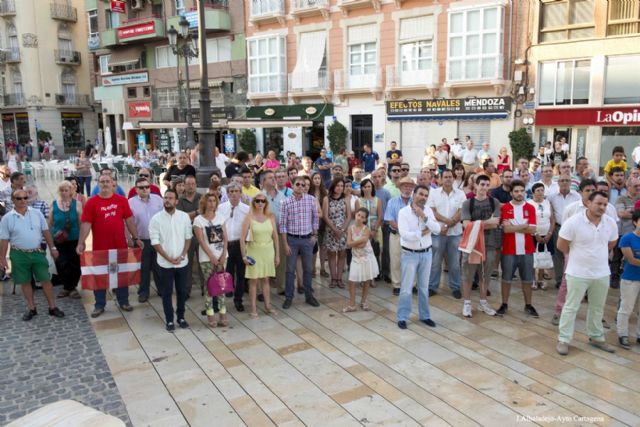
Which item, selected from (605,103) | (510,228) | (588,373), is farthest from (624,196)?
(605,103)

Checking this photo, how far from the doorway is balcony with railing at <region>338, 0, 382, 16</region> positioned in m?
5.04

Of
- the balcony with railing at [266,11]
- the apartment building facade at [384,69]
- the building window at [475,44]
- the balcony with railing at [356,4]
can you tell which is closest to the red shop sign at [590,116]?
the apartment building facade at [384,69]

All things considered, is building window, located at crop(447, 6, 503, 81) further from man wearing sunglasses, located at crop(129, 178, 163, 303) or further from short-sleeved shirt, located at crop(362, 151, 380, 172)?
man wearing sunglasses, located at crop(129, 178, 163, 303)

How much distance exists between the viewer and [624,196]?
7312 millimetres

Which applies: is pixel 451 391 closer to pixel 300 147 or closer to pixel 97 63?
pixel 300 147

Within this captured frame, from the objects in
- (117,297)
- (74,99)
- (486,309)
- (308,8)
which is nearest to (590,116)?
(308,8)

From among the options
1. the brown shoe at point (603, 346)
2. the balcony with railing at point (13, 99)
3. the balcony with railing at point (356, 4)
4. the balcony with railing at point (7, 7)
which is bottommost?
the brown shoe at point (603, 346)

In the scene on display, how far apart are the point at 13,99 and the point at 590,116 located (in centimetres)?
4069

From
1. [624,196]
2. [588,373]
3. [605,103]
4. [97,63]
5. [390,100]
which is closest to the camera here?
[588,373]

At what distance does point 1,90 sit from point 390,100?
33724mm

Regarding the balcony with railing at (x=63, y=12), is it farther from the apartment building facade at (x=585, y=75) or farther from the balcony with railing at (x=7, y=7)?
the apartment building facade at (x=585, y=75)

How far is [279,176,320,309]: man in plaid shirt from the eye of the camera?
22.6ft

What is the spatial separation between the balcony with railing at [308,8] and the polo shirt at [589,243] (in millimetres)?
22766

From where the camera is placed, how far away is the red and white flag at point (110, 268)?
6.65 m
